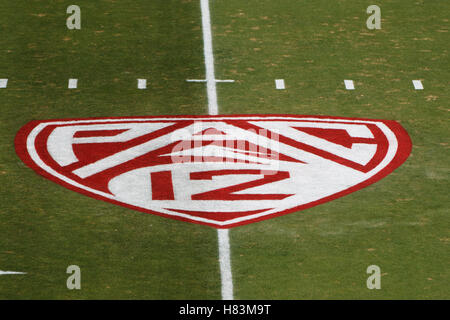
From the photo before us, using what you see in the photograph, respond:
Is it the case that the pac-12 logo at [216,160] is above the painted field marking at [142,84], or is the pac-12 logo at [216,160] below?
below

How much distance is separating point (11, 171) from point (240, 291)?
4307 millimetres

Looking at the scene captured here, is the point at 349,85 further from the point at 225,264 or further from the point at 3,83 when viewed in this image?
the point at 225,264

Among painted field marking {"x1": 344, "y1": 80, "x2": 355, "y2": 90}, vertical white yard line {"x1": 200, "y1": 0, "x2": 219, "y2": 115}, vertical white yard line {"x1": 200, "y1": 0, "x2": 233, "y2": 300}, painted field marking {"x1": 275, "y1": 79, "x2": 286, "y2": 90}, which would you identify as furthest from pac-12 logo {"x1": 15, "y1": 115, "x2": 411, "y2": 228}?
painted field marking {"x1": 344, "y1": 80, "x2": 355, "y2": 90}

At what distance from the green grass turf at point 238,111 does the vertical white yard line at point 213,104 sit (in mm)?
98

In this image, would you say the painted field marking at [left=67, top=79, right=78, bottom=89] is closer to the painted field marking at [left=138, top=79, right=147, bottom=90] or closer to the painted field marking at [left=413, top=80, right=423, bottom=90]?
the painted field marking at [left=138, top=79, right=147, bottom=90]

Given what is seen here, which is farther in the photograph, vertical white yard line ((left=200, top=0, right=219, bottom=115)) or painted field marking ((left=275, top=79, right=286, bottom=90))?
painted field marking ((left=275, top=79, right=286, bottom=90))

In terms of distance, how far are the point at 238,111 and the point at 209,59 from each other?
211cm

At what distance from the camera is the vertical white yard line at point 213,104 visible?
13.2 metres

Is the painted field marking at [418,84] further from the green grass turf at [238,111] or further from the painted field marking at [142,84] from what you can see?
the painted field marking at [142,84]

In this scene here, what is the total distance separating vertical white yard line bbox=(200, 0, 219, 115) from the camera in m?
17.8

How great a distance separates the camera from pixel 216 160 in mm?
16109

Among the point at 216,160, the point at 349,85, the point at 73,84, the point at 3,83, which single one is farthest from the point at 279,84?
the point at 3,83

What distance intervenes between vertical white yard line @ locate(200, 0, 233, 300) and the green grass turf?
98mm

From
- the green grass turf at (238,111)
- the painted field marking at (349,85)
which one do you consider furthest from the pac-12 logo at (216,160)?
the painted field marking at (349,85)
